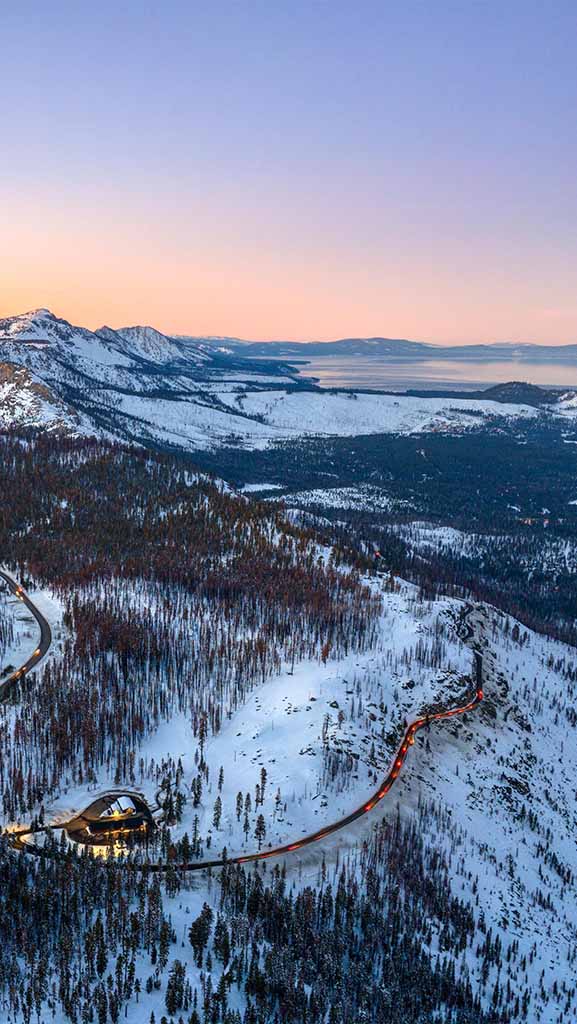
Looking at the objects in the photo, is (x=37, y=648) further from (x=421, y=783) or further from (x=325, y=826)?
(x=421, y=783)

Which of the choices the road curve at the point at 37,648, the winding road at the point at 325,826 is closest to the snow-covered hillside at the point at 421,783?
the winding road at the point at 325,826

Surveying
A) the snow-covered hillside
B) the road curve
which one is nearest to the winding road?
the road curve

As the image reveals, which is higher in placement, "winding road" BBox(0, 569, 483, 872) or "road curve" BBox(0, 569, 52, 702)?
"road curve" BBox(0, 569, 52, 702)

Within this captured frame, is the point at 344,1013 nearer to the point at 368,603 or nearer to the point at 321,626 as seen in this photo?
the point at 321,626

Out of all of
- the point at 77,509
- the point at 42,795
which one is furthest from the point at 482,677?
the point at 77,509

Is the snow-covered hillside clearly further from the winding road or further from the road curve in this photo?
the road curve

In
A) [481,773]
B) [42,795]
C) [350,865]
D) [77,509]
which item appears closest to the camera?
[350,865]

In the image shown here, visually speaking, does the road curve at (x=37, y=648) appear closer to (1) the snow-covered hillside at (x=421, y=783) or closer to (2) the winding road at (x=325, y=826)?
(2) the winding road at (x=325, y=826)

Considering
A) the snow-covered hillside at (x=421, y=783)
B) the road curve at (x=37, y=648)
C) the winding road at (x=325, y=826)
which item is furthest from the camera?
the road curve at (x=37, y=648)
